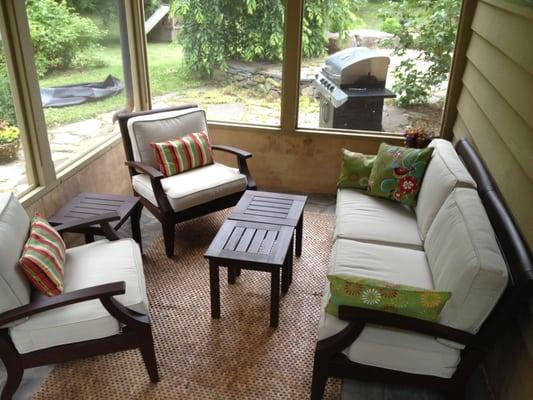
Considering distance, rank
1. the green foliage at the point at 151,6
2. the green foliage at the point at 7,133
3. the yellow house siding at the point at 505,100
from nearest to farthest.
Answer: the yellow house siding at the point at 505,100 → the green foliage at the point at 7,133 → the green foliage at the point at 151,6

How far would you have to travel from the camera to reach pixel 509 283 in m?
1.83

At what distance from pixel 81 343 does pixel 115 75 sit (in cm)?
251

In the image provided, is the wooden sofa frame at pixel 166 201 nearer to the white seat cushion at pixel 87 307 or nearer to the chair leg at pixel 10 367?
the white seat cushion at pixel 87 307

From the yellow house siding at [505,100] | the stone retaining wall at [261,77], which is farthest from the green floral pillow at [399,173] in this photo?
the stone retaining wall at [261,77]

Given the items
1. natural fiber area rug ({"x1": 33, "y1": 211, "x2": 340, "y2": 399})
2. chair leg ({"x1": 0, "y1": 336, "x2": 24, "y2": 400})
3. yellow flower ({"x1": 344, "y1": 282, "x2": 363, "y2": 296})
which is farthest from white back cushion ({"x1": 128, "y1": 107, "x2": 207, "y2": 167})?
yellow flower ({"x1": 344, "y1": 282, "x2": 363, "y2": 296})

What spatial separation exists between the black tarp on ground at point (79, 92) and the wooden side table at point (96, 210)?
0.65 metres

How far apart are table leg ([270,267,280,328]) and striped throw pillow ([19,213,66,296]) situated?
40.3 inches

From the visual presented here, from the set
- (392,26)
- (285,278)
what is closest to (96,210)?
(285,278)

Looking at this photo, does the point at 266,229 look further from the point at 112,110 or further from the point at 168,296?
the point at 112,110

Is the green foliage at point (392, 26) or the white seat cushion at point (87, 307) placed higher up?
the green foliage at point (392, 26)

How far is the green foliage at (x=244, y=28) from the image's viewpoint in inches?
152

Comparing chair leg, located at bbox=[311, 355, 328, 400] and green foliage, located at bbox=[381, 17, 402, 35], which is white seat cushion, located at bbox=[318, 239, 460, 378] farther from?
green foliage, located at bbox=[381, 17, 402, 35]

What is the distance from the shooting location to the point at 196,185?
11.2ft

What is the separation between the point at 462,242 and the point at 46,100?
2.60 m
